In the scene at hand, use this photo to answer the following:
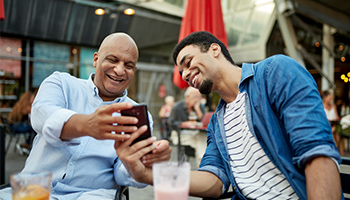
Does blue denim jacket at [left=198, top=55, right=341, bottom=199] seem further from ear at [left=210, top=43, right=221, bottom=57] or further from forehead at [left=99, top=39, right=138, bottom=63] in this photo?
forehead at [left=99, top=39, right=138, bottom=63]

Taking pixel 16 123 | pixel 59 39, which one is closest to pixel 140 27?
pixel 59 39

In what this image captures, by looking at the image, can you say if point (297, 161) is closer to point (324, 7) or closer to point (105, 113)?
point (105, 113)

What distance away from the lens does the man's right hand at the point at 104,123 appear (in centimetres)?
93

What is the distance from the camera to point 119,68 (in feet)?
5.75

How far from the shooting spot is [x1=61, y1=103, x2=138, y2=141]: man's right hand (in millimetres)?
932

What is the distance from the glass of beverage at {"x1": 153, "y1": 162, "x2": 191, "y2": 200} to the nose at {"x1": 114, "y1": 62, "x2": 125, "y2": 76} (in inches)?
40.6

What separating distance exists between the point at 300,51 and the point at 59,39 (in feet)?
32.6

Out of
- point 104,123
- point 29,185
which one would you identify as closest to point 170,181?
point 104,123

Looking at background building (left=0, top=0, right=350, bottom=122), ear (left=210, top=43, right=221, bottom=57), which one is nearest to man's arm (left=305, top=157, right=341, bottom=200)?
ear (left=210, top=43, right=221, bottom=57)

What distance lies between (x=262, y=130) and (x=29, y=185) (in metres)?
1.06

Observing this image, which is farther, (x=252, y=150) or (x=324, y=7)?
(x=324, y=7)

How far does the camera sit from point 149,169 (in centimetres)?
118

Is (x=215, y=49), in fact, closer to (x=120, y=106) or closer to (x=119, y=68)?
(x=119, y=68)

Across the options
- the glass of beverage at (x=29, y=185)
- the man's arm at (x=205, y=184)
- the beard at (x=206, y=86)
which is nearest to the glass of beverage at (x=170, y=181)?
the glass of beverage at (x=29, y=185)
